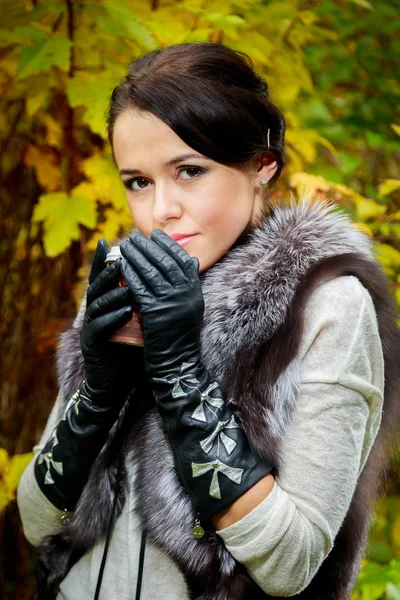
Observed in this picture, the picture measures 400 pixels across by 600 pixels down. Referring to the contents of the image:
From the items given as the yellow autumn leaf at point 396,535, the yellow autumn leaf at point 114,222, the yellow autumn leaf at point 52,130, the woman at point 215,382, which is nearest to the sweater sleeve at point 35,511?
the woman at point 215,382

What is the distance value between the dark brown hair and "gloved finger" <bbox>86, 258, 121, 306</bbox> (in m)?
0.28

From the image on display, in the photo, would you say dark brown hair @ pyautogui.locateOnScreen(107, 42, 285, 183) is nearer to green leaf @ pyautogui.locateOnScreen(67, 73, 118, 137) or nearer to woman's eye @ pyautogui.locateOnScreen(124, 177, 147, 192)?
woman's eye @ pyautogui.locateOnScreen(124, 177, 147, 192)

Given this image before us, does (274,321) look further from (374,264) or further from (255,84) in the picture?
(255,84)

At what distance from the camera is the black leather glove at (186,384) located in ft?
3.63

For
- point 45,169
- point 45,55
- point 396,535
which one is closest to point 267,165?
point 45,55

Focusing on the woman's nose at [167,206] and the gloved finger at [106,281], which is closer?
the gloved finger at [106,281]

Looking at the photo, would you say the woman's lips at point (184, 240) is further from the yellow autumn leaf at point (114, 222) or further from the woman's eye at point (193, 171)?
the yellow autumn leaf at point (114, 222)

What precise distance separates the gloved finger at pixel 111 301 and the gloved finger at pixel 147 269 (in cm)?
5

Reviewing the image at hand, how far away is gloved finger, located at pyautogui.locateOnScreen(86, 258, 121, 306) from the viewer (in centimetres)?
119

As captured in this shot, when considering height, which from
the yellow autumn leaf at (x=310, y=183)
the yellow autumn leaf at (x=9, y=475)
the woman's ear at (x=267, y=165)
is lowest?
the yellow autumn leaf at (x=9, y=475)

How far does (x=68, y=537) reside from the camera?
57.7 inches

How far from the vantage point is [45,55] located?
70.9 inches

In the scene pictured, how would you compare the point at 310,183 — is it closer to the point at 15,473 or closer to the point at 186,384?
the point at 186,384

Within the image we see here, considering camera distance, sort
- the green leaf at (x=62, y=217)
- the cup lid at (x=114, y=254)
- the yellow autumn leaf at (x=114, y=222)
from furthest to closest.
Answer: the yellow autumn leaf at (x=114, y=222) < the green leaf at (x=62, y=217) < the cup lid at (x=114, y=254)
